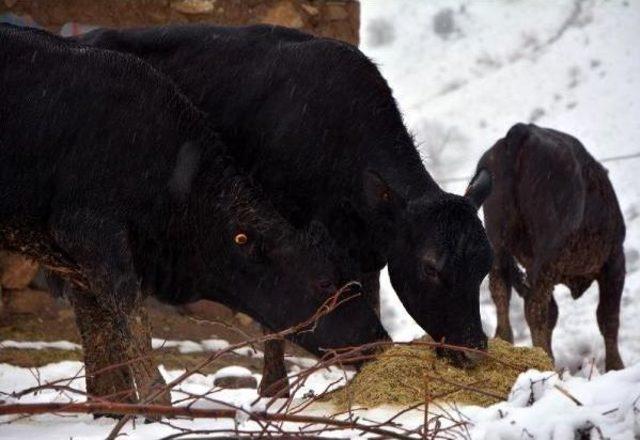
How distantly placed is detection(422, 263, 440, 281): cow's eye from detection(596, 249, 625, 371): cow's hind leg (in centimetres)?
262

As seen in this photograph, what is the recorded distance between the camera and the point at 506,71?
15.4 m

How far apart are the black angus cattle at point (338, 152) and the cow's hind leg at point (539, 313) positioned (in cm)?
192

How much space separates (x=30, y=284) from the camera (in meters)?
8.18

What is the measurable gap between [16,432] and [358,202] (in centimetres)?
215

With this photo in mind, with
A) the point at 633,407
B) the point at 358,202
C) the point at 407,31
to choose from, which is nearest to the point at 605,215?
the point at 358,202

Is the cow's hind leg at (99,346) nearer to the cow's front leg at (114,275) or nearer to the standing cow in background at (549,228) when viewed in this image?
the cow's front leg at (114,275)

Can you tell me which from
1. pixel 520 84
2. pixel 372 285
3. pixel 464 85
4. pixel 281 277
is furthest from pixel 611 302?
pixel 464 85

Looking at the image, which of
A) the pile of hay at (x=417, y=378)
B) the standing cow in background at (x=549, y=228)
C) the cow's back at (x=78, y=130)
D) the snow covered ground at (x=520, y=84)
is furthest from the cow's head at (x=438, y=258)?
the snow covered ground at (x=520, y=84)

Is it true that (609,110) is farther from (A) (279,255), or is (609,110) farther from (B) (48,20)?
(A) (279,255)

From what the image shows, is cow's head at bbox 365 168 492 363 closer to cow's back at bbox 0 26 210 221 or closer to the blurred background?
cow's back at bbox 0 26 210 221

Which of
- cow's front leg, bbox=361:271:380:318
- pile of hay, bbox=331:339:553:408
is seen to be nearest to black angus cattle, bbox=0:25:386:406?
pile of hay, bbox=331:339:553:408

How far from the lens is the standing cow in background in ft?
26.2

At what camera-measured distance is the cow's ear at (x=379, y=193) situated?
19.1ft

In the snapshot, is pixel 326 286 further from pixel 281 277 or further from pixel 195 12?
pixel 195 12
